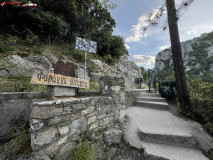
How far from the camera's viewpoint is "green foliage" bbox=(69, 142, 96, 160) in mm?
1515

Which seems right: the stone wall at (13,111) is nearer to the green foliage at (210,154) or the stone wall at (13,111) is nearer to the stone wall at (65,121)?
the stone wall at (65,121)

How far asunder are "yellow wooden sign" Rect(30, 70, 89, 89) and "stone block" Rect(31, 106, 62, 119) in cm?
52

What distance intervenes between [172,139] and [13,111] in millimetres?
3723

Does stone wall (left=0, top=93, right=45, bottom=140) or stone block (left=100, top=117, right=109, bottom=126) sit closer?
stone wall (left=0, top=93, right=45, bottom=140)

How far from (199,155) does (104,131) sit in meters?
2.03

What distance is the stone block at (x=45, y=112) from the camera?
1.23m

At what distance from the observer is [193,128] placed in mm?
2234

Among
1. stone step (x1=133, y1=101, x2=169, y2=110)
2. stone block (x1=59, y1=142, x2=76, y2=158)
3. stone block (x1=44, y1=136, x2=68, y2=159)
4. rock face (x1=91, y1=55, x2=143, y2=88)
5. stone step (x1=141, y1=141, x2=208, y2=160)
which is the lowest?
stone step (x1=141, y1=141, x2=208, y2=160)

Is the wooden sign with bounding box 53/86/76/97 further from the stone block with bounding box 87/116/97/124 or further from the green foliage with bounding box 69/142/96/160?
the green foliage with bounding box 69/142/96/160

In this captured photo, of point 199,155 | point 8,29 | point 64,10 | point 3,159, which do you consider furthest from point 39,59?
point 199,155

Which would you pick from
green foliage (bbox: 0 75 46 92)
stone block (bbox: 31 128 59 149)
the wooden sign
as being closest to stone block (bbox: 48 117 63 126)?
stone block (bbox: 31 128 59 149)

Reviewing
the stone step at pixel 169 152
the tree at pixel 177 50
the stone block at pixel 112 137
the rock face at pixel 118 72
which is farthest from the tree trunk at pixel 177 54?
the rock face at pixel 118 72

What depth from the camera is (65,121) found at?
60.4 inches

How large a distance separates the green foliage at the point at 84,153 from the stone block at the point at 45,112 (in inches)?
34.1
